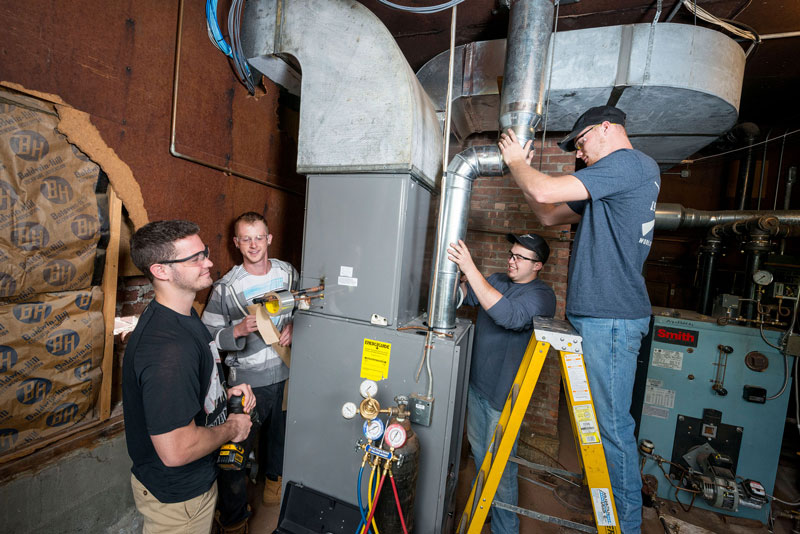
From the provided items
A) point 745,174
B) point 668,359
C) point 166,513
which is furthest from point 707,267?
point 166,513

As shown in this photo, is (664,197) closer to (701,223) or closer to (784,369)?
(701,223)

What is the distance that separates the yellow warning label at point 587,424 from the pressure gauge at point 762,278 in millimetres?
2041

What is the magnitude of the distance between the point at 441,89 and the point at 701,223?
2444 mm

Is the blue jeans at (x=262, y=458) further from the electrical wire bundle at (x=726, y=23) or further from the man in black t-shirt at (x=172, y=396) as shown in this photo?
the electrical wire bundle at (x=726, y=23)

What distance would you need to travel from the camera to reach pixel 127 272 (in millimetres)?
1463

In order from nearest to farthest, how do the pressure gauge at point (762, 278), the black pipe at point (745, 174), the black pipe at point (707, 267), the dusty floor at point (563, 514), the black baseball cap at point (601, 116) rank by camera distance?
the black baseball cap at point (601, 116) → the dusty floor at point (563, 514) → the pressure gauge at point (762, 278) → the black pipe at point (707, 267) → the black pipe at point (745, 174)

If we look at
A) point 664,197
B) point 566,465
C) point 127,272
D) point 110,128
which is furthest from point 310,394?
point 664,197

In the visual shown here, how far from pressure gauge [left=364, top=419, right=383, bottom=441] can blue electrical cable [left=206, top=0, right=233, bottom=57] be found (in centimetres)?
194

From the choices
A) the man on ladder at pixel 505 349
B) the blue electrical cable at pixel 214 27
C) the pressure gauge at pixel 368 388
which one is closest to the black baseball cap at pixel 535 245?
the man on ladder at pixel 505 349

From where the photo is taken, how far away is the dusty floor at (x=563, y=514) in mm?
1910

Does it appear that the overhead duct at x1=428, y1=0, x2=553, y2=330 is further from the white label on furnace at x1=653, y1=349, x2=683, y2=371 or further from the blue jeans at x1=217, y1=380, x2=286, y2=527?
the white label on furnace at x1=653, y1=349, x2=683, y2=371

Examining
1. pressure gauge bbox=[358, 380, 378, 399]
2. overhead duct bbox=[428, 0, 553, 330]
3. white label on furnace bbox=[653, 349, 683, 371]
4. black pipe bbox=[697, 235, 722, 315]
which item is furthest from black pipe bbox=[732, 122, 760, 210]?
pressure gauge bbox=[358, 380, 378, 399]

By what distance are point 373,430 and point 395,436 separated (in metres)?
0.08

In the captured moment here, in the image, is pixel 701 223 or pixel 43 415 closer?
pixel 43 415
